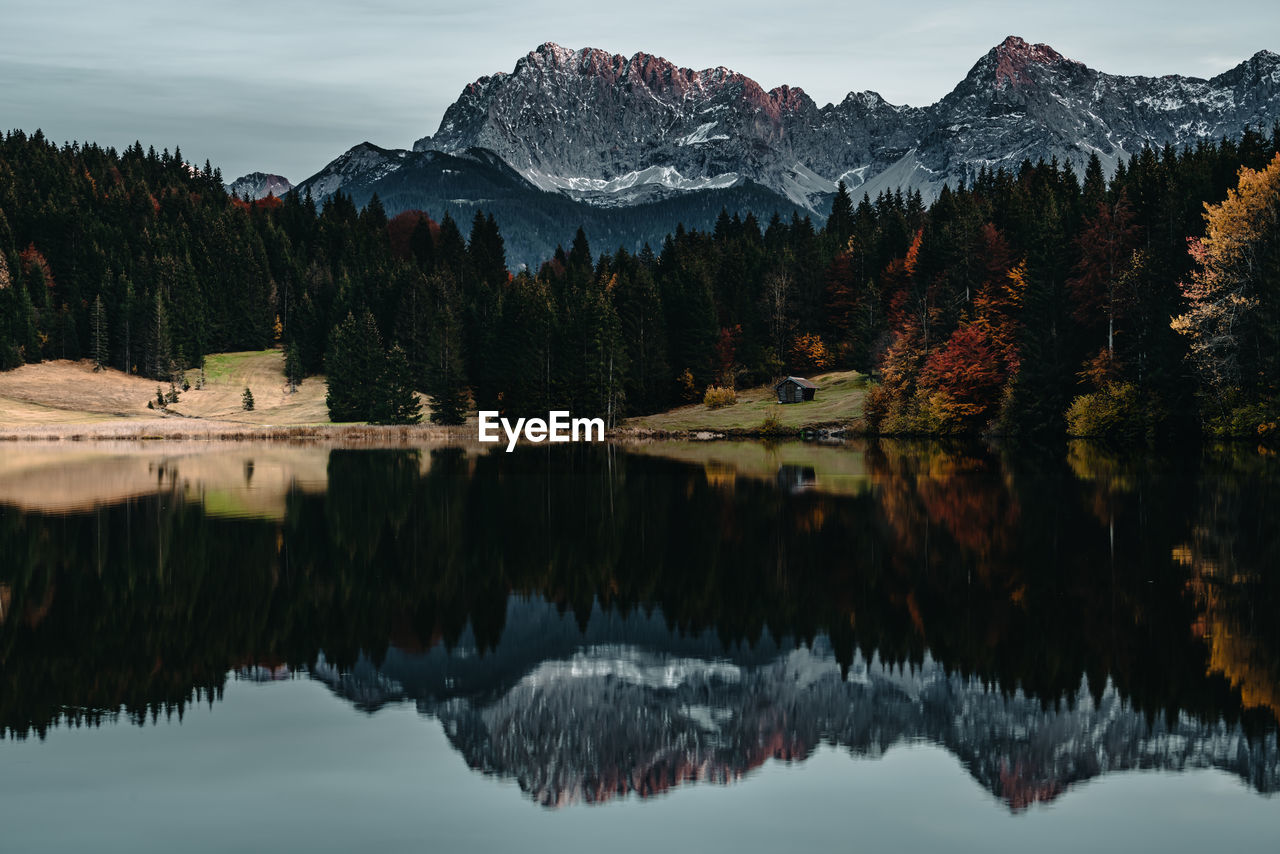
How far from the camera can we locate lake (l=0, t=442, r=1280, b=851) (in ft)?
44.9

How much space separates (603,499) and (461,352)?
9589 cm

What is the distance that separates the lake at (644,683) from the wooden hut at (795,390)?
91.4m

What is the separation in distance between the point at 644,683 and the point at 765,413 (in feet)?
348

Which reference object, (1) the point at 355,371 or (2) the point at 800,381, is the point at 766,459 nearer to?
(2) the point at 800,381

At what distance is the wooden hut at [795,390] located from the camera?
132 m

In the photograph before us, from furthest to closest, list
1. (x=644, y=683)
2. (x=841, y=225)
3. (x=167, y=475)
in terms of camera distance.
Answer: (x=841, y=225), (x=167, y=475), (x=644, y=683)

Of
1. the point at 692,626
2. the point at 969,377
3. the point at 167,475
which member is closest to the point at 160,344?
the point at 167,475

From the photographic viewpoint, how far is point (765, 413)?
125 meters

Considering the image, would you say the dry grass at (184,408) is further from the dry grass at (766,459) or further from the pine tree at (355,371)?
the dry grass at (766,459)

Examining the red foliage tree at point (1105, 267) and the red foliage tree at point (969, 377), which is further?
the red foliage tree at point (969, 377)

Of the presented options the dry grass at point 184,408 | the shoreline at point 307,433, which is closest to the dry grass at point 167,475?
the shoreline at point 307,433

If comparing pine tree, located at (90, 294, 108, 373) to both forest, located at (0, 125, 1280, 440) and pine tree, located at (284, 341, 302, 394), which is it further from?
pine tree, located at (284, 341, 302, 394)

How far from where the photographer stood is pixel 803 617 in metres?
24.1

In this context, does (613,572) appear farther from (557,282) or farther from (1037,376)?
(557,282)
